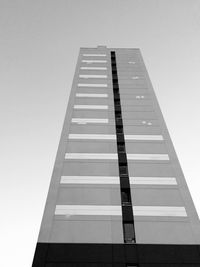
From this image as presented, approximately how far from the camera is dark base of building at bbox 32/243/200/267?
A: 16.6 meters

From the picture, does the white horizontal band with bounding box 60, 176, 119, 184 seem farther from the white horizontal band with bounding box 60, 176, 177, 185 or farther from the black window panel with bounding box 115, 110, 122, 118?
the black window panel with bounding box 115, 110, 122, 118

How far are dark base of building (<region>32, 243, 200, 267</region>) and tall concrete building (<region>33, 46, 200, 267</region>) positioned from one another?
2.3 inches

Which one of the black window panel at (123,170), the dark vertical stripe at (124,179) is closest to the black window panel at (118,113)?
the dark vertical stripe at (124,179)

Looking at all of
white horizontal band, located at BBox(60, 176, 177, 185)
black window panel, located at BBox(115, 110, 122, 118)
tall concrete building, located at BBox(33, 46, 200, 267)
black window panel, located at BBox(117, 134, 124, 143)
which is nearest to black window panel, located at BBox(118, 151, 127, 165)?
tall concrete building, located at BBox(33, 46, 200, 267)

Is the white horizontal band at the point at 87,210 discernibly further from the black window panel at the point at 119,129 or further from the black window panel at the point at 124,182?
the black window panel at the point at 119,129

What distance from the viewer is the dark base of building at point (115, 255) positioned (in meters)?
16.6

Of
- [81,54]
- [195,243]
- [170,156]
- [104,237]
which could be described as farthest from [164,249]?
[81,54]

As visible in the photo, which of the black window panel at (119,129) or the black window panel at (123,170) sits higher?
the black window panel at (119,129)

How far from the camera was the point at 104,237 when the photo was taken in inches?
711

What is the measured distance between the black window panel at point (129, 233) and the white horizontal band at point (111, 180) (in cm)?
389

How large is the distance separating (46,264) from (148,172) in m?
10.9

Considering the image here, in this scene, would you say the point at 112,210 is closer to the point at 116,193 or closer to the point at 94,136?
the point at 116,193

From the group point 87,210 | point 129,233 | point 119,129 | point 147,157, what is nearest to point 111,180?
point 87,210

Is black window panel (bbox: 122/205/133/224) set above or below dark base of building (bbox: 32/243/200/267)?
above
